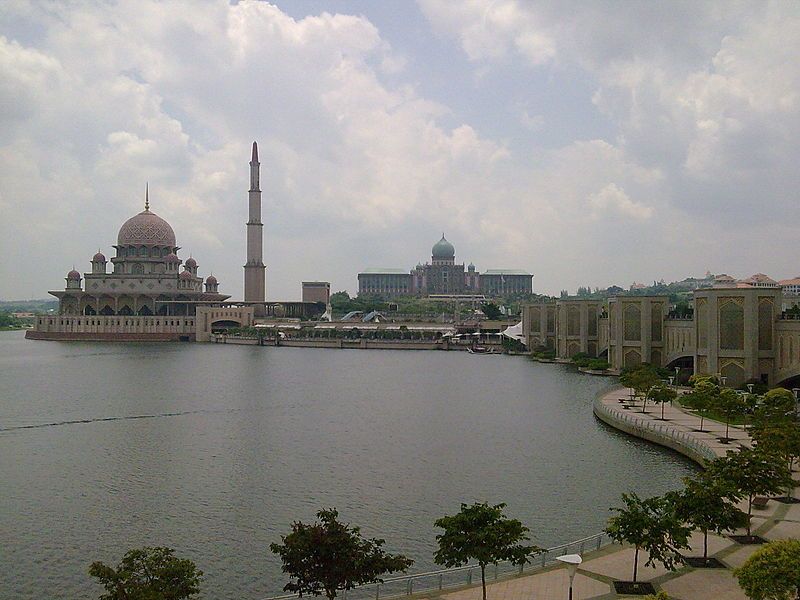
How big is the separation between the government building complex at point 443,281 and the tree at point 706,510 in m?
158

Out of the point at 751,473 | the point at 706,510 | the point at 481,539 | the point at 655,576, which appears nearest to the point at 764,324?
the point at 751,473

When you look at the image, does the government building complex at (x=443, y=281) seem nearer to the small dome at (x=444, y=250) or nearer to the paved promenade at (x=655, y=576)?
the small dome at (x=444, y=250)

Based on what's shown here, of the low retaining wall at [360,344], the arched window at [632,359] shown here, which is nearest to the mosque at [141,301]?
the low retaining wall at [360,344]

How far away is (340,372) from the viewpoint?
59125 millimetres

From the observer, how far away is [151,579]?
11.7 meters

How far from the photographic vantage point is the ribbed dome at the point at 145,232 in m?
108

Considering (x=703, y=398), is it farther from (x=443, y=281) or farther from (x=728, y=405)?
(x=443, y=281)

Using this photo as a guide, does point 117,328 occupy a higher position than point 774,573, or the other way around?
point 117,328

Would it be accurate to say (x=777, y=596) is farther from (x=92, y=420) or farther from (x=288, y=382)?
(x=288, y=382)

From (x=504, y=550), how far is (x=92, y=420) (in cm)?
Answer: 2701

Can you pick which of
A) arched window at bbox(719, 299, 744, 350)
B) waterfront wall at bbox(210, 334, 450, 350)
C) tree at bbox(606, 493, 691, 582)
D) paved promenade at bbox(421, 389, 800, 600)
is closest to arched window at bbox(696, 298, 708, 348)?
arched window at bbox(719, 299, 744, 350)

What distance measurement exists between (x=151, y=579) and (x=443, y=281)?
166895 mm

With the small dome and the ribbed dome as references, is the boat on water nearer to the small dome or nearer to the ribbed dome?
the ribbed dome

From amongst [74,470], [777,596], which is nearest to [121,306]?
[74,470]
